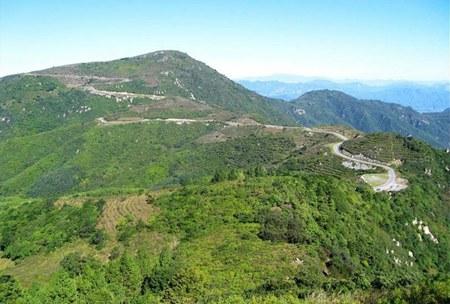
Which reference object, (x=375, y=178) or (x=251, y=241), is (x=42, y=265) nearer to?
(x=251, y=241)

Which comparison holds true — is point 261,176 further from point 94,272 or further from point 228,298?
point 228,298

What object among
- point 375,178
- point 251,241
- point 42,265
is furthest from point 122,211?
point 375,178

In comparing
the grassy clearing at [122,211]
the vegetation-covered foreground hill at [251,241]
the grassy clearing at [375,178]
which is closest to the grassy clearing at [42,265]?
the vegetation-covered foreground hill at [251,241]

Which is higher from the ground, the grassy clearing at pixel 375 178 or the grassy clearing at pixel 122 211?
the grassy clearing at pixel 122 211

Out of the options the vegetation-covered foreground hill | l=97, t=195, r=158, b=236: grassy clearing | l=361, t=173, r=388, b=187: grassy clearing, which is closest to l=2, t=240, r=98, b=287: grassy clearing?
the vegetation-covered foreground hill

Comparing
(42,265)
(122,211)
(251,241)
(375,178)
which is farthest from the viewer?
(375,178)

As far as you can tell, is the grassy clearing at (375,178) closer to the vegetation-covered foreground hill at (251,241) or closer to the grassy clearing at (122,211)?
the vegetation-covered foreground hill at (251,241)

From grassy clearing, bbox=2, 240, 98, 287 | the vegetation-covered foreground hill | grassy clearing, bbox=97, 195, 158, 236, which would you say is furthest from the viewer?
grassy clearing, bbox=97, 195, 158, 236

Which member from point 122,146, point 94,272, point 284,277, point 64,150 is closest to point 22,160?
point 64,150

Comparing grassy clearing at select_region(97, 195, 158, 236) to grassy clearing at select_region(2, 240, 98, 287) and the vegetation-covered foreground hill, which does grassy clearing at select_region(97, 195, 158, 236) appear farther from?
grassy clearing at select_region(2, 240, 98, 287)

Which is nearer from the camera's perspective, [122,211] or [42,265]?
[42,265]

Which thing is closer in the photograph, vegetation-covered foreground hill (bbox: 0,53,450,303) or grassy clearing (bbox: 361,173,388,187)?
vegetation-covered foreground hill (bbox: 0,53,450,303)
